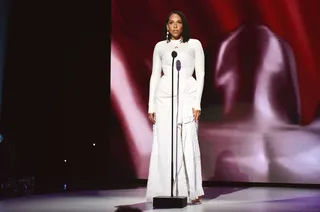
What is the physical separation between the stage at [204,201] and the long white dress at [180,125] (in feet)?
0.66

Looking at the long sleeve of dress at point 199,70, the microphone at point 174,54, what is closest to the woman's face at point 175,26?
the long sleeve of dress at point 199,70

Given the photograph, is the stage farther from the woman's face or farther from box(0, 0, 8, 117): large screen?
box(0, 0, 8, 117): large screen

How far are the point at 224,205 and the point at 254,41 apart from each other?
252 cm

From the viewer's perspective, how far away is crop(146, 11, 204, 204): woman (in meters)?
4.08

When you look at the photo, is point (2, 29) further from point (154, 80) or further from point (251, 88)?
point (251, 88)

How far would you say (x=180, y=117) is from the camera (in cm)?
411

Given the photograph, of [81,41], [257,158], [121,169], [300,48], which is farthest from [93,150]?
[300,48]

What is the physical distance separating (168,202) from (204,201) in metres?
0.59

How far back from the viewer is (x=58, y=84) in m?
6.74

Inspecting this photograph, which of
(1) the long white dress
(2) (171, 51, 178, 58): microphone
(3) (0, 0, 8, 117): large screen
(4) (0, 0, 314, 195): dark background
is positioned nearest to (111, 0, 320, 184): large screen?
(4) (0, 0, 314, 195): dark background

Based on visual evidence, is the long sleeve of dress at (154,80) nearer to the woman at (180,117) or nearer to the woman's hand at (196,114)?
the woman at (180,117)

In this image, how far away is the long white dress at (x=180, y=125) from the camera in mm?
4082

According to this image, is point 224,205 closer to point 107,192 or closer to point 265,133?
point 107,192

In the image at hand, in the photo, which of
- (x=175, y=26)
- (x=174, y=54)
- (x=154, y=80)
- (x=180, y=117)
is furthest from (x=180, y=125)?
(x=175, y=26)
